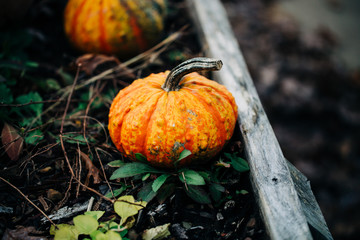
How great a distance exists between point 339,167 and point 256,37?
2185 millimetres

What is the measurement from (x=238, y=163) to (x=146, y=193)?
1.79 feet

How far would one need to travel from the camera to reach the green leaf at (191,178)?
1309 mm

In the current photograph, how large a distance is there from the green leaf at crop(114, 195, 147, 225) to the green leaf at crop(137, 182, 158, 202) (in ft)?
0.12

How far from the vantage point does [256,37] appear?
13.3 feet

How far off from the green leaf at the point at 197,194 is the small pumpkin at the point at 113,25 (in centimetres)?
148

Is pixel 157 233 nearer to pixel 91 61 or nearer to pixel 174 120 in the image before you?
pixel 174 120

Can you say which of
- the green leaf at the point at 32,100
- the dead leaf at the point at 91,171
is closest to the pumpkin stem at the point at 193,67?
the dead leaf at the point at 91,171

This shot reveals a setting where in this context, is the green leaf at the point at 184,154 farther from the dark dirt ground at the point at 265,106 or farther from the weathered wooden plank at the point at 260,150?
the weathered wooden plank at the point at 260,150

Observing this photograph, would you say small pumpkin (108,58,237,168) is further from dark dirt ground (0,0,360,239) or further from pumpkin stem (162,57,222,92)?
dark dirt ground (0,0,360,239)

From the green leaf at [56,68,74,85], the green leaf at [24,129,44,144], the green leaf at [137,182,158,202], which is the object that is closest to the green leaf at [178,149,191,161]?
the green leaf at [137,182,158,202]

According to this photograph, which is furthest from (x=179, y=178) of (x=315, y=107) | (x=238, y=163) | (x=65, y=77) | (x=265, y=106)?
(x=315, y=107)

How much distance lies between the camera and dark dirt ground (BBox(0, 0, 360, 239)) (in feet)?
4.77

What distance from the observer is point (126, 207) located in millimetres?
1320

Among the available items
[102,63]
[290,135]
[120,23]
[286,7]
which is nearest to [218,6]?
[120,23]
